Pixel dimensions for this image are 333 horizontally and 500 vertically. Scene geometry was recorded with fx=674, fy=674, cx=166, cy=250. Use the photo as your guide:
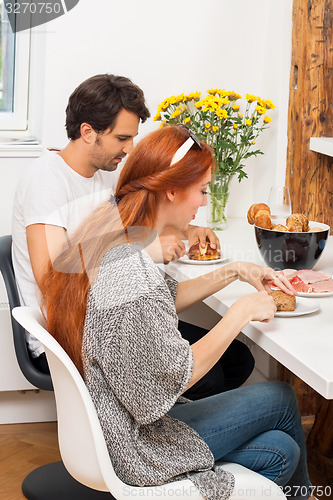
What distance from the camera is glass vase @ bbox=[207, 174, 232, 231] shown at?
2398mm

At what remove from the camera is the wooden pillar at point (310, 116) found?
2.34 meters

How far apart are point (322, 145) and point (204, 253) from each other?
64 centimetres

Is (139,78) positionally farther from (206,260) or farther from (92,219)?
(92,219)

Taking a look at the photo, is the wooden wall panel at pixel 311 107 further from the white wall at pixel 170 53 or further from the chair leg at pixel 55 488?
the chair leg at pixel 55 488

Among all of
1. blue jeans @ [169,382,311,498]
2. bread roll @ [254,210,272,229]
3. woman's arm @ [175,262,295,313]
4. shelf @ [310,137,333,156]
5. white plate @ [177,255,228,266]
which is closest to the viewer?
blue jeans @ [169,382,311,498]

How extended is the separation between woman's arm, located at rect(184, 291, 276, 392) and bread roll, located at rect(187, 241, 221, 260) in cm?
54

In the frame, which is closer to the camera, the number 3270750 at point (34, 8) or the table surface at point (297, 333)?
the table surface at point (297, 333)

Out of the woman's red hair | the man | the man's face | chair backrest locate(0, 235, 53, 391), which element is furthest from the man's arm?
the woman's red hair

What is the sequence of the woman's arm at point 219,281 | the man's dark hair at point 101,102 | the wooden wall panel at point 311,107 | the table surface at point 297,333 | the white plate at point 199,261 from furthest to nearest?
1. the wooden wall panel at point 311,107
2. the man's dark hair at point 101,102
3. the white plate at point 199,261
4. the woman's arm at point 219,281
5. the table surface at point 297,333

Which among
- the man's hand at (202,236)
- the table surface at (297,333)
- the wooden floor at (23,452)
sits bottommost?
the wooden floor at (23,452)

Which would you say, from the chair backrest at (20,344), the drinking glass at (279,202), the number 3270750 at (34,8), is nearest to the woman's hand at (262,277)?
the drinking glass at (279,202)

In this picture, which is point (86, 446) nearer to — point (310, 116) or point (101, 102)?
point (101, 102)

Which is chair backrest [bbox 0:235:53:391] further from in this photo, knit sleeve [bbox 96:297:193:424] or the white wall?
knit sleeve [bbox 96:297:193:424]

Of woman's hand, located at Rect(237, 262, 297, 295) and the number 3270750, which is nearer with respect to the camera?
woman's hand, located at Rect(237, 262, 297, 295)
